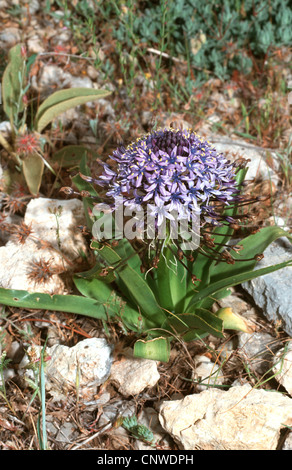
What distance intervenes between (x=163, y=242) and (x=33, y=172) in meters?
1.51

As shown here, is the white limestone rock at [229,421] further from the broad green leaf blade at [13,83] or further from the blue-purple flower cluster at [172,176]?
the broad green leaf blade at [13,83]

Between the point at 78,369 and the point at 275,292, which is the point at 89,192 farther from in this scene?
the point at 275,292

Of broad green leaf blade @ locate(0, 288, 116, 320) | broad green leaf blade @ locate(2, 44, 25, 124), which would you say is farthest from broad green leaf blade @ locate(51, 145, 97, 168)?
broad green leaf blade @ locate(0, 288, 116, 320)

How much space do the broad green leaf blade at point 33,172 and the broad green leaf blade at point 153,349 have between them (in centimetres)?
157

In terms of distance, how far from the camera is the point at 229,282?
239 centimetres

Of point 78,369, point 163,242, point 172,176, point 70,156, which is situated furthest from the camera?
point 70,156

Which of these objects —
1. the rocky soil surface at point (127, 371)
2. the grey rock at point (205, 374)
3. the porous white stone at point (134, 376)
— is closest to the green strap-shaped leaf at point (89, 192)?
the rocky soil surface at point (127, 371)

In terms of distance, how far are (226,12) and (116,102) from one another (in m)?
1.33

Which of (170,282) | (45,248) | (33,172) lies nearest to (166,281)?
(170,282)

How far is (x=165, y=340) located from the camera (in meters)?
2.53

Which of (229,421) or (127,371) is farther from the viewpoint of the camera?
(127,371)

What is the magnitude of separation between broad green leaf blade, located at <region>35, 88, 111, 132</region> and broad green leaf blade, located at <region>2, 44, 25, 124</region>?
186 millimetres

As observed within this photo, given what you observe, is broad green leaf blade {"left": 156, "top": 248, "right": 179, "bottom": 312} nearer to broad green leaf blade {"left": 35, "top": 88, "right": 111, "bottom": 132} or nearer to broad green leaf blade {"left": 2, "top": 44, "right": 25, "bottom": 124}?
broad green leaf blade {"left": 35, "top": 88, "right": 111, "bottom": 132}

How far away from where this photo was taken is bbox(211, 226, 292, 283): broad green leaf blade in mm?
2637
